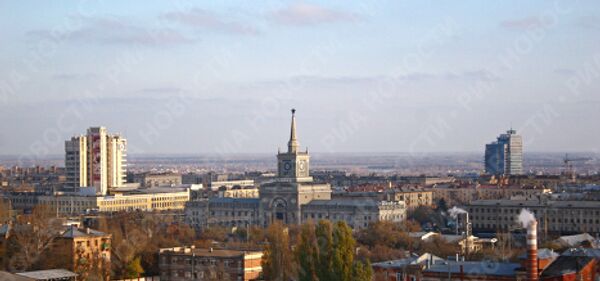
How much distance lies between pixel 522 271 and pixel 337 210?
139 ft

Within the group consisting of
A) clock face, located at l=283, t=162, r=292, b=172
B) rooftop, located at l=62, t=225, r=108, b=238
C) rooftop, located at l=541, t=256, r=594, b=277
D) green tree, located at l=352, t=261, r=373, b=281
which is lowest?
green tree, located at l=352, t=261, r=373, b=281

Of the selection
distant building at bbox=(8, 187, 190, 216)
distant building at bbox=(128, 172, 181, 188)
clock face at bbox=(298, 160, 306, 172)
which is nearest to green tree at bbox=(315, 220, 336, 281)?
distant building at bbox=(8, 187, 190, 216)

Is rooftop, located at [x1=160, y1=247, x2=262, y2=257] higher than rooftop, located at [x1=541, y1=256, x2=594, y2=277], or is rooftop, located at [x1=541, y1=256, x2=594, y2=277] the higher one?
rooftop, located at [x1=541, y1=256, x2=594, y2=277]

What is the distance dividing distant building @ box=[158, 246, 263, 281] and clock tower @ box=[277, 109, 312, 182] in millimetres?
40721

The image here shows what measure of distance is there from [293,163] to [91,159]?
2683 cm

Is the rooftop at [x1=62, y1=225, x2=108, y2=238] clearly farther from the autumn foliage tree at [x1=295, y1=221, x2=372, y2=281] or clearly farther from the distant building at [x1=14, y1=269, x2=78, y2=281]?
the autumn foliage tree at [x1=295, y1=221, x2=372, y2=281]

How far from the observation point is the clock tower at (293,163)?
283ft

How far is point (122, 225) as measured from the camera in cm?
6231

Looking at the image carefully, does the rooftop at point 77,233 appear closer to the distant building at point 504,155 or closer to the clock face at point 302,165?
the clock face at point 302,165

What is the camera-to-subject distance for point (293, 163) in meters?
86.4

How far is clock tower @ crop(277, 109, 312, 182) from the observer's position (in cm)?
8612

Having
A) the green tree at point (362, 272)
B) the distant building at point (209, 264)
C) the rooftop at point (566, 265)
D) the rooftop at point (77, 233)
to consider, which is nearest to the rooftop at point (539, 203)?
the distant building at point (209, 264)

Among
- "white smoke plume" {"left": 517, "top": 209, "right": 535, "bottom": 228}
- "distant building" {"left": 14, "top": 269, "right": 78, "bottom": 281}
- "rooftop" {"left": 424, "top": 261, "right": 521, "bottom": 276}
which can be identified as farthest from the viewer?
"distant building" {"left": 14, "top": 269, "right": 78, "bottom": 281}

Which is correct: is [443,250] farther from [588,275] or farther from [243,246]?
[588,275]
